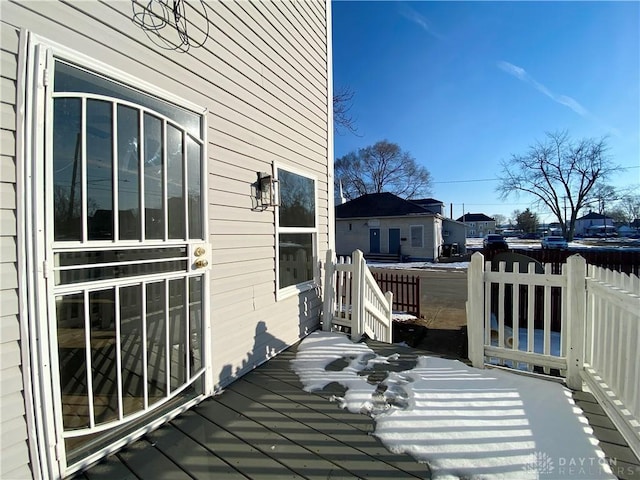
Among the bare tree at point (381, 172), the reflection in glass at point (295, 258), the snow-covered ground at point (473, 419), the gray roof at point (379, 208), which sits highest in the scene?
the bare tree at point (381, 172)

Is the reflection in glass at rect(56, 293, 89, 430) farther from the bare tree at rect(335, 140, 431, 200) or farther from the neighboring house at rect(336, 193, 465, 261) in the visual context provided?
the bare tree at rect(335, 140, 431, 200)

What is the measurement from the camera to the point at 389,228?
62.5 feet

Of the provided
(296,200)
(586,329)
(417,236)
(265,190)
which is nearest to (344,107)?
(296,200)

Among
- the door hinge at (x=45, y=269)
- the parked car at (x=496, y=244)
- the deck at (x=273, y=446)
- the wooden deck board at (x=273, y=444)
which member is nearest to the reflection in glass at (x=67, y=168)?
the door hinge at (x=45, y=269)

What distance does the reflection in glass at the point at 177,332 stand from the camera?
6.84ft

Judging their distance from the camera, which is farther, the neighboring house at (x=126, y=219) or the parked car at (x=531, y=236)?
the parked car at (x=531, y=236)

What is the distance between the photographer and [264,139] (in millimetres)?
3129

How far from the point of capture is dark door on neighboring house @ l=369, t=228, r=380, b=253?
1944cm

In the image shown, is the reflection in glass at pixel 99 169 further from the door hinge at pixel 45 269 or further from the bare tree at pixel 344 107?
the bare tree at pixel 344 107

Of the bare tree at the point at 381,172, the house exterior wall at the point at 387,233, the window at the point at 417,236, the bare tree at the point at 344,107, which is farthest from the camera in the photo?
the bare tree at the point at 381,172

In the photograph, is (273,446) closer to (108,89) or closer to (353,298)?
(353,298)

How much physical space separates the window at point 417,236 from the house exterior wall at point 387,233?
0.12 m

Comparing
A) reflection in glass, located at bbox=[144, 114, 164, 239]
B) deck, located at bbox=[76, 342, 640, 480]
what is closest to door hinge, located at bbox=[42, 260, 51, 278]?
reflection in glass, located at bbox=[144, 114, 164, 239]

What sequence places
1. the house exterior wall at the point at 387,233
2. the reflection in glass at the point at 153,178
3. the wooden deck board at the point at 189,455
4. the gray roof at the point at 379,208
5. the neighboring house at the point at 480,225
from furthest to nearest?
the neighboring house at the point at 480,225
the gray roof at the point at 379,208
the house exterior wall at the point at 387,233
the reflection in glass at the point at 153,178
the wooden deck board at the point at 189,455
